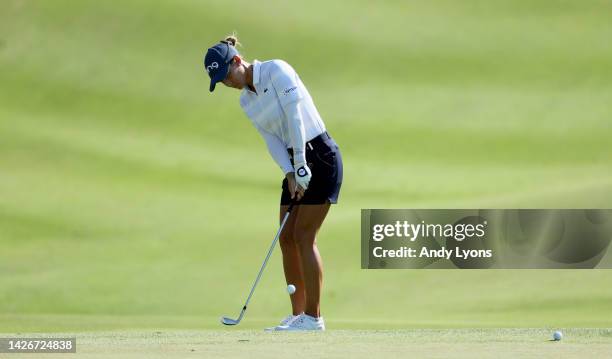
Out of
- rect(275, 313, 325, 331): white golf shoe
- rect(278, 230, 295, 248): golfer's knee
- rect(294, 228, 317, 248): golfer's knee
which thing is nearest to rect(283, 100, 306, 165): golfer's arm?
rect(294, 228, 317, 248): golfer's knee

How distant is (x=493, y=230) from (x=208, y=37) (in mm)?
4621

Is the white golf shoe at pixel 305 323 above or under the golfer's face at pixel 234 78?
under

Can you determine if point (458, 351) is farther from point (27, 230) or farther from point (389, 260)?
point (27, 230)

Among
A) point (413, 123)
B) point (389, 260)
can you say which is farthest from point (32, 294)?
point (413, 123)

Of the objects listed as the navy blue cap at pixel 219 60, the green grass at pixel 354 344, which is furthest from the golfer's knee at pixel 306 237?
the navy blue cap at pixel 219 60

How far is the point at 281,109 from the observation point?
19.8ft

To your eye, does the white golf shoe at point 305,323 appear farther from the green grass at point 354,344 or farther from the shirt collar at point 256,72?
the shirt collar at point 256,72

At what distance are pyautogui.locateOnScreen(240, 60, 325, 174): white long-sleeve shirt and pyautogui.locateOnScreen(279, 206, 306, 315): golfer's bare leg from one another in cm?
31

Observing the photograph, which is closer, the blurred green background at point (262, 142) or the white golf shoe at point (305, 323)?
the white golf shoe at point (305, 323)

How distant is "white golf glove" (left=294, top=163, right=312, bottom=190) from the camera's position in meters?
5.87

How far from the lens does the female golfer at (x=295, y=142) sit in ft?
19.4

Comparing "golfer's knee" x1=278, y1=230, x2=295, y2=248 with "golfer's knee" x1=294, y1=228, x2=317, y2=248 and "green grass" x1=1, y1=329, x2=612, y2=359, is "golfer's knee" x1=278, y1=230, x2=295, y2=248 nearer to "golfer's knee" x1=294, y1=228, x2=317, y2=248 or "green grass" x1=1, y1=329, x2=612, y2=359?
"golfer's knee" x1=294, y1=228, x2=317, y2=248

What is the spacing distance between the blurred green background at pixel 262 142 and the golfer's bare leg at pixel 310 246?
2.37 meters

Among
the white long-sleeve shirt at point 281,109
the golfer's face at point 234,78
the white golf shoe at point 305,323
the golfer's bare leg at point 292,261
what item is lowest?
the white golf shoe at point 305,323
